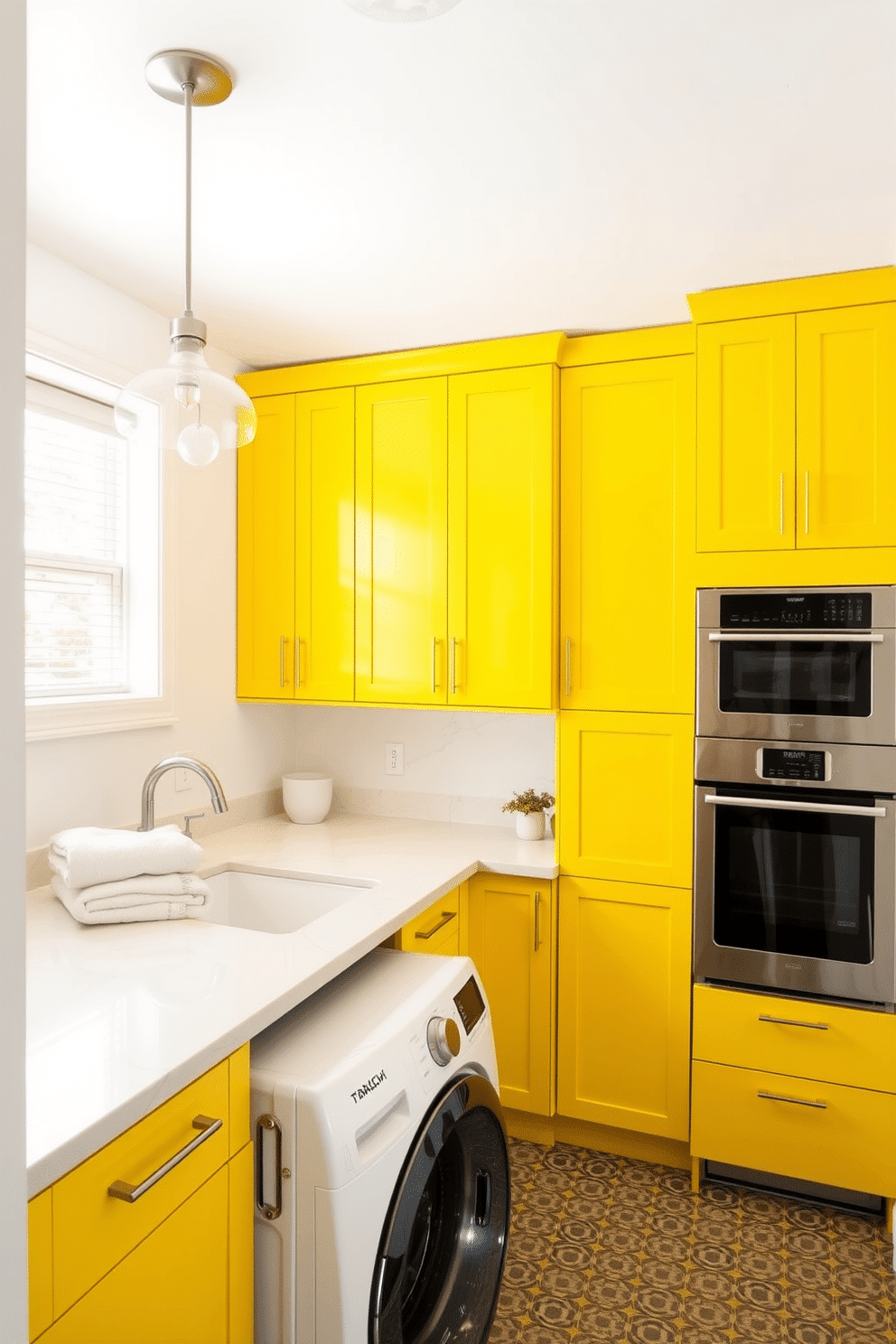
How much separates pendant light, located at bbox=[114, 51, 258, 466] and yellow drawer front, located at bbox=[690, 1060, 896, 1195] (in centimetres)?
203

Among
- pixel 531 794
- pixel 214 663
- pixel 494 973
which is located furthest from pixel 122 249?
pixel 494 973

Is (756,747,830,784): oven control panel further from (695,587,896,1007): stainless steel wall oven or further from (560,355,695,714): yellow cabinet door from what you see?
(560,355,695,714): yellow cabinet door

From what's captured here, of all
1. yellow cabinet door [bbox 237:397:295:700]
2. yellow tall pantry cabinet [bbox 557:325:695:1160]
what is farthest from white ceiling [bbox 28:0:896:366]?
yellow cabinet door [bbox 237:397:295:700]

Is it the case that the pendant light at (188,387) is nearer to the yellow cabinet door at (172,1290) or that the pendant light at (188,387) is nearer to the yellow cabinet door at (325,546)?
the yellow cabinet door at (172,1290)

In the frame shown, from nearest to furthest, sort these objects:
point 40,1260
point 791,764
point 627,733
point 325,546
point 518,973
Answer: point 40,1260 → point 791,764 → point 627,733 → point 518,973 → point 325,546

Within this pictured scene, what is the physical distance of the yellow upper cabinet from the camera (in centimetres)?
219

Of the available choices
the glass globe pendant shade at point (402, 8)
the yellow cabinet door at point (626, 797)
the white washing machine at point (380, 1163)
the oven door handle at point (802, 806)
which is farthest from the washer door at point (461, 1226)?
the glass globe pendant shade at point (402, 8)


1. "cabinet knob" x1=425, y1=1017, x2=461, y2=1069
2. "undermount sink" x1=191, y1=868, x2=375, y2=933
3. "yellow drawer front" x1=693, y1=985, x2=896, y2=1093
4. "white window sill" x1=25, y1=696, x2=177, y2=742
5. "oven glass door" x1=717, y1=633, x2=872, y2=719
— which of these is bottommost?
"yellow drawer front" x1=693, y1=985, x2=896, y2=1093

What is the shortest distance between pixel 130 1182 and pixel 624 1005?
5.43 feet

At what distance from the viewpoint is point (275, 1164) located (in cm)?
138

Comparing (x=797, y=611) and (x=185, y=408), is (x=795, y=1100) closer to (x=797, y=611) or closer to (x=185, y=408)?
(x=797, y=611)

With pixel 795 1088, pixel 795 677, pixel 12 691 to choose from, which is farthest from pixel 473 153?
pixel 795 1088

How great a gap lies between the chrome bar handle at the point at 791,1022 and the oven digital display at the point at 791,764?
2.05ft

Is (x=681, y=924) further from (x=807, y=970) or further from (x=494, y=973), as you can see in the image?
(x=494, y=973)
